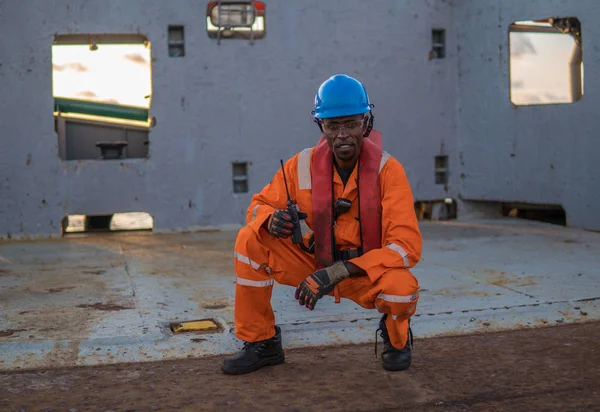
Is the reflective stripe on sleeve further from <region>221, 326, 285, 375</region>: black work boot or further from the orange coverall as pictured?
<region>221, 326, 285, 375</region>: black work boot

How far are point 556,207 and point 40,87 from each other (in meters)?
5.19

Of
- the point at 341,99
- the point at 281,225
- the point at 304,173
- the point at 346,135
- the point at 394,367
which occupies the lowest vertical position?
the point at 394,367

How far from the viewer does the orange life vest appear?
3.24m

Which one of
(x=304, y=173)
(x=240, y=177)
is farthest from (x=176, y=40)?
(x=304, y=173)

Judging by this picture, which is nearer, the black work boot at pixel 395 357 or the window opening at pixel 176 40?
the black work boot at pixel 395 357

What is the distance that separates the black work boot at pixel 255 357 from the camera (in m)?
3.21

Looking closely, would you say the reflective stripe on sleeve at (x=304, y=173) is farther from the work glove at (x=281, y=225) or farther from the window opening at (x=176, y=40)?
the window opening at (x=176, y=40)

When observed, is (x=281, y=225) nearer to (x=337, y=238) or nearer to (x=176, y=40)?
(x=337, y=238)

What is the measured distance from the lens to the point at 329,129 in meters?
3.33

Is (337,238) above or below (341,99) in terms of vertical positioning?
below

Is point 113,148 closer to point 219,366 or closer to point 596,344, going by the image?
point 219,366

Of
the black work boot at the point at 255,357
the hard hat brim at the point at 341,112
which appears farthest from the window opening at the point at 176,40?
the black work boot at the point at 255,357

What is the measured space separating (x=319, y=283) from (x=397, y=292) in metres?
0.31

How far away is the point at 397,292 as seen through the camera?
303 centimetres
